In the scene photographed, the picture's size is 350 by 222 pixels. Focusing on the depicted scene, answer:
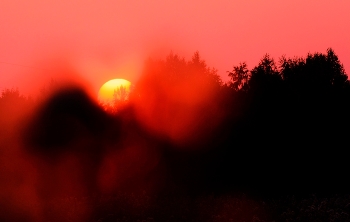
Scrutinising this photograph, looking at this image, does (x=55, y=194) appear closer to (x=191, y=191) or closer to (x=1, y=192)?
(x=1, y=192)

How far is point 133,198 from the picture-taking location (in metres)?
20.9

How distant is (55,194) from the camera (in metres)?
26.2

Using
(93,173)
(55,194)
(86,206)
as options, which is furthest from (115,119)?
(86,206)

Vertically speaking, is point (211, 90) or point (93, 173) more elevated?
point (211, 90)

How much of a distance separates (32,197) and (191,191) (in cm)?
693

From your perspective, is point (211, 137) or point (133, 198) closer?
point (133, 198)

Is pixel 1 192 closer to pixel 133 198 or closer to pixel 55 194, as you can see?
pixel 55 194

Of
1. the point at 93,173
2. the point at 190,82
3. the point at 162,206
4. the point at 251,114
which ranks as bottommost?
the point at 162,206

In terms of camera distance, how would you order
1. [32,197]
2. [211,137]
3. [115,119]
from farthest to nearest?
[115,119] < [211,137] < [32,197]

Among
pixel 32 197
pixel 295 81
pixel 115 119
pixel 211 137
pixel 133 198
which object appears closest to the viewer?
pixel 133 198

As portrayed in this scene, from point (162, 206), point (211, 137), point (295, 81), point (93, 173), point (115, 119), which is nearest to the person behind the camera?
point (162, 206)

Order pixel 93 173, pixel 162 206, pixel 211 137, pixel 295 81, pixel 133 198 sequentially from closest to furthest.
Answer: pixel 162 206 < pixel 133 198 < pixel 211 137 < pixel 93 173 < pixel 295 81

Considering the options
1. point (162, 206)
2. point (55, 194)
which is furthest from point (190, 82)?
point (162, 206)

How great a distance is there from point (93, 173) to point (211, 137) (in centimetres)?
632
